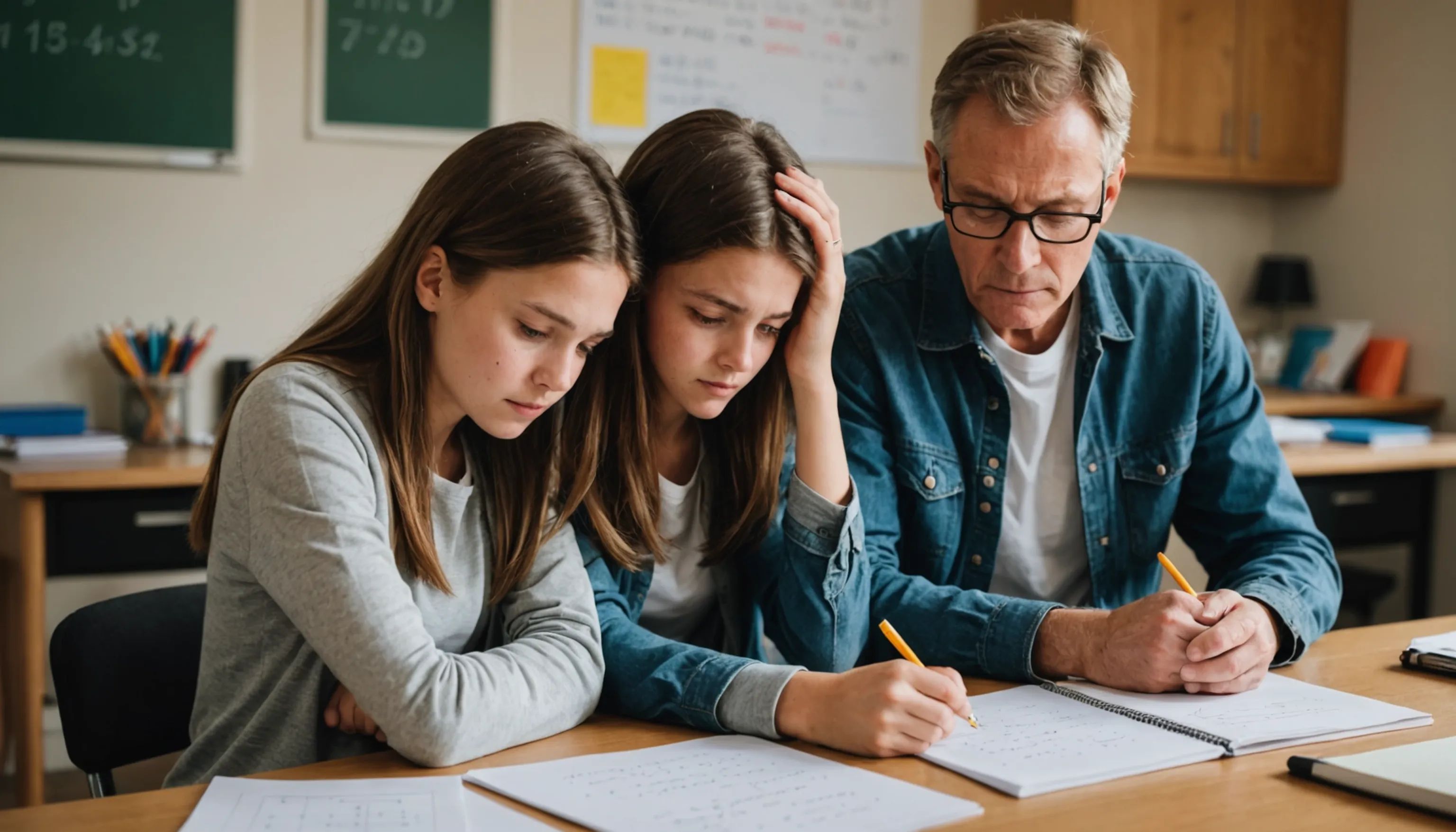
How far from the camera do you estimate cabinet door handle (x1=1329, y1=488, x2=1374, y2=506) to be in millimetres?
3166

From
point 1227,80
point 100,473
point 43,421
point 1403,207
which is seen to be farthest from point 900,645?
point 1403,207

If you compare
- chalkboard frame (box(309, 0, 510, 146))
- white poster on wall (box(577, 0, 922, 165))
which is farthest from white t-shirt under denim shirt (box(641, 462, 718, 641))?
white poster on wall (box(577, 0, 922, 165))

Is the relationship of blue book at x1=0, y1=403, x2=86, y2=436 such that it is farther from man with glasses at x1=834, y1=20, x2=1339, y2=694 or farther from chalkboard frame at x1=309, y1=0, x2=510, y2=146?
man with glasses at x1=834, y1=20, x2=1339, y2=694

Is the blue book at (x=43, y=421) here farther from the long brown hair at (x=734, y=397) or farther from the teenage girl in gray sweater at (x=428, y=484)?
the long brown hair at (x=734, y=397)

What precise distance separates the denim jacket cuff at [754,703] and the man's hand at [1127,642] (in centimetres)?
31

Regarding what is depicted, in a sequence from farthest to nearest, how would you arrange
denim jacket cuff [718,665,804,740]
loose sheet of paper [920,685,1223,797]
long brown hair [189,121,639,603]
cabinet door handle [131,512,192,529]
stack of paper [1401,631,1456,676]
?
cabinet door handle [131,512,192,529]
stack of paper [1401,631,1456,676]
long brown hair [189,121,639,603]
denim jacket cuff [718,665,804,740]
loose sheet of paper [920,685,1223,797]

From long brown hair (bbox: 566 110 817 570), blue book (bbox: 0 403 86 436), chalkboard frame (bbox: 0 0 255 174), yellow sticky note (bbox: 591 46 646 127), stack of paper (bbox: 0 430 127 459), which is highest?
yellow sticky note (bbox: 591 46 646 127)

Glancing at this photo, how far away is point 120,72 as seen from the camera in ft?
9.20

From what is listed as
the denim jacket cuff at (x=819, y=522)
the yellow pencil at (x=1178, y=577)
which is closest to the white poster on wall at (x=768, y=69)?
the denim jacket cuff at (x=819, y=522)

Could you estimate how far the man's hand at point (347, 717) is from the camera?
3.85 ft

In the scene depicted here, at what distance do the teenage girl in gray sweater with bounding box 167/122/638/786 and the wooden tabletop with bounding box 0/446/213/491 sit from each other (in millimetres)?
1062

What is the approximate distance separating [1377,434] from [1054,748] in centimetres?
259

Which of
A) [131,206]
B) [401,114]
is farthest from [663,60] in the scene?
[131,206]

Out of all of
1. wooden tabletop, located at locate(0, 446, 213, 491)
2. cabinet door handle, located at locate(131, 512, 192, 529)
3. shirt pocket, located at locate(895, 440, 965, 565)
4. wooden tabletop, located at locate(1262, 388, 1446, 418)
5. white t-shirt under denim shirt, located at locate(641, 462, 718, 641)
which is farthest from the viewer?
wooden tabletop, located at locate(1262, 388, 1446, 418)
